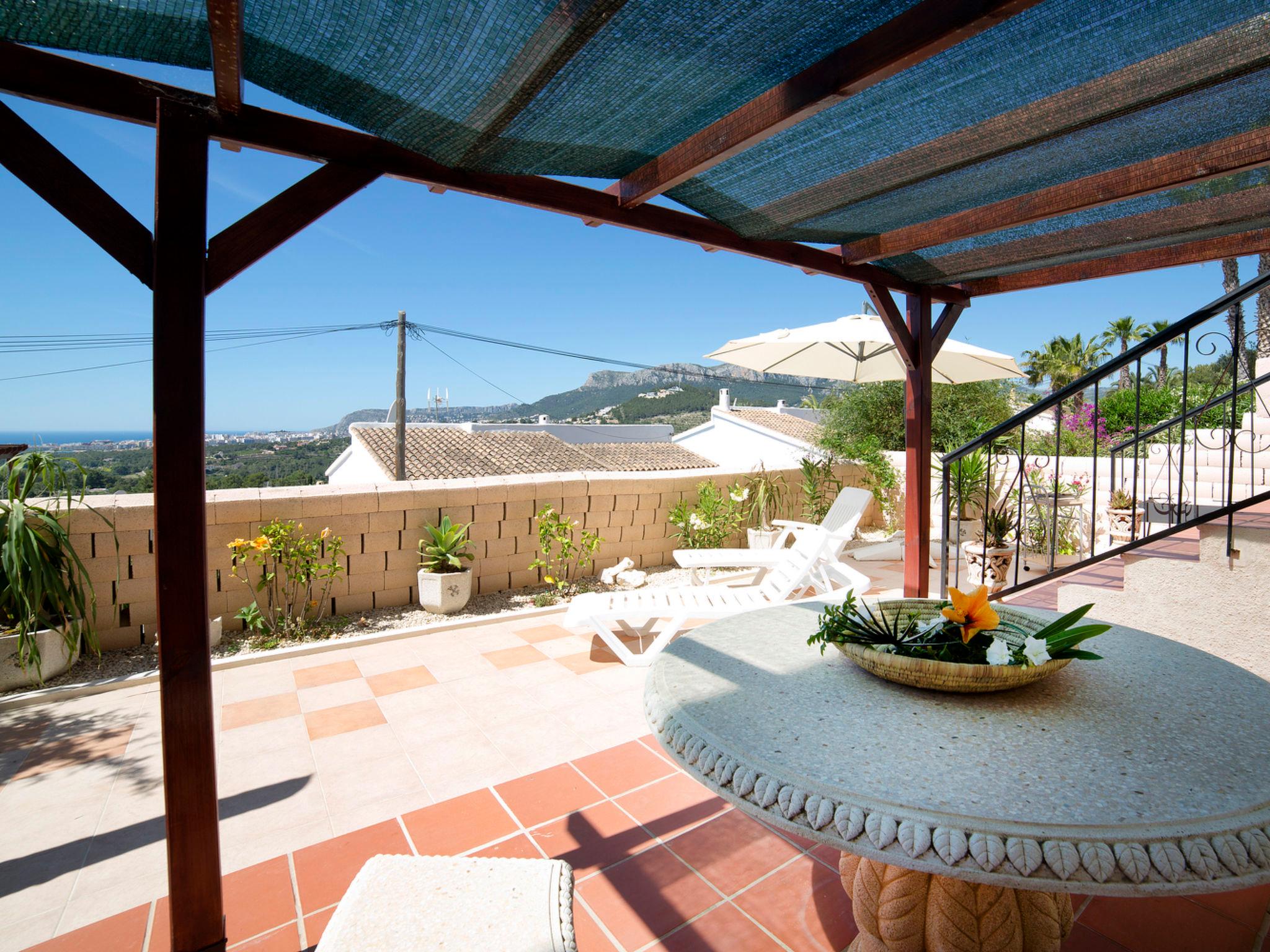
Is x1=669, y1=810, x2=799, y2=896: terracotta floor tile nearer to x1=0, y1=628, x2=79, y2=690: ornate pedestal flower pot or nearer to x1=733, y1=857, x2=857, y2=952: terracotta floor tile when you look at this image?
x1=733, y1=857, x2=857, y2=952: terracotta floor tile

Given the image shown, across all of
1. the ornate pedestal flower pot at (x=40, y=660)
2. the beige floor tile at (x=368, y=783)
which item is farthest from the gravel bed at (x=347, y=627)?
the beige floor tile at (x=368, y=783)

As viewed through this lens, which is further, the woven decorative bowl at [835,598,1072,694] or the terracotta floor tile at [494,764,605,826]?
the terracotta floor tile at [494,764,605,826]

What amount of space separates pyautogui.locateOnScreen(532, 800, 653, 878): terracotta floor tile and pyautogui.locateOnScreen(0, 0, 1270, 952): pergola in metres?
0.89

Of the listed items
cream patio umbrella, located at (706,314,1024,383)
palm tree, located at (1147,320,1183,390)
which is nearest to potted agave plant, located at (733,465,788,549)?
cream patio umbrella, located at (706,314,1024,383)

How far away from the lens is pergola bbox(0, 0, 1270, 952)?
1484 millimetres

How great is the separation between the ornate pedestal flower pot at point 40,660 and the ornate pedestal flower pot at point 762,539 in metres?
4.72

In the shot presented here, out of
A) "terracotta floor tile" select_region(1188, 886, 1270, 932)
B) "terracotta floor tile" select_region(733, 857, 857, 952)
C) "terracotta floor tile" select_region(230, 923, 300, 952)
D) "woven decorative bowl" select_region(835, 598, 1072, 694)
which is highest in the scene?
"woven decorative bowl" select_region(835, 598, 1072, 694)

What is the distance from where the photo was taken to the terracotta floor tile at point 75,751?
99.7 inches

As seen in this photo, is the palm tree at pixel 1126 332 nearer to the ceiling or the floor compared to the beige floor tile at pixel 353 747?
nearer to the ceiling

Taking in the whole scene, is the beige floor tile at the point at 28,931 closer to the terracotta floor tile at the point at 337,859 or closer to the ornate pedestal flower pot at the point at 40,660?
the terracotta floor tile at the point at 337,859

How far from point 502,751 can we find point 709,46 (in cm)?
248

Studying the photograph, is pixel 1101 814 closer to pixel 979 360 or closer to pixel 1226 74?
pixel 1226 74

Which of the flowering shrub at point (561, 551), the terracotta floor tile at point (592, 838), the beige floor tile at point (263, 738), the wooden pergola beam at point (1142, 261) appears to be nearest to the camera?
the terracotta floor tile at point (592, 838)

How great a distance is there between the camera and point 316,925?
67.2 inches
